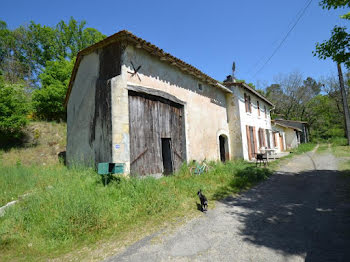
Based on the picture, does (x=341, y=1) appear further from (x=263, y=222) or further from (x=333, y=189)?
(x=263, y=222)

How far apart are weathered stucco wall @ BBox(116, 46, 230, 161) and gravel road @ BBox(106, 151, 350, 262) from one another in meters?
3.37

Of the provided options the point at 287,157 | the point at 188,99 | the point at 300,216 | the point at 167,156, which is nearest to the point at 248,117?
the point at 287,157

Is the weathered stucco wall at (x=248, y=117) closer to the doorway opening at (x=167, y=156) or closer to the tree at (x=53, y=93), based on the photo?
the doorway opening at (x=167, y=156)

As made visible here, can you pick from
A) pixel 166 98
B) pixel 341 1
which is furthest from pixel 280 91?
pixel 166 98

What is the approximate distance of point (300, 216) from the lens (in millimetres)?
4219

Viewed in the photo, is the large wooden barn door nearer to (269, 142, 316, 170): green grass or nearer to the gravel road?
the gravel road

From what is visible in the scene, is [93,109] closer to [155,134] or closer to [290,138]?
[155,134]

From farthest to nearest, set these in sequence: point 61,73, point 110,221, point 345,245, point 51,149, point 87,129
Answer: point 61,73, point 51,149, point 87,129, point 110,221, point 345,245

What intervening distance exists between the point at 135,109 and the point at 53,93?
1192 cm

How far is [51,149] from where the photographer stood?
39.7ft

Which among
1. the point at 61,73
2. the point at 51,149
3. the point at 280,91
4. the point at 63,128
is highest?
the point at 280,91

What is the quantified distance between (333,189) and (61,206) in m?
8.16

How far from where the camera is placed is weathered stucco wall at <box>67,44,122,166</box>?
6.42m

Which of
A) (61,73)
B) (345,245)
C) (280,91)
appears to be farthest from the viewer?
(280,91)
